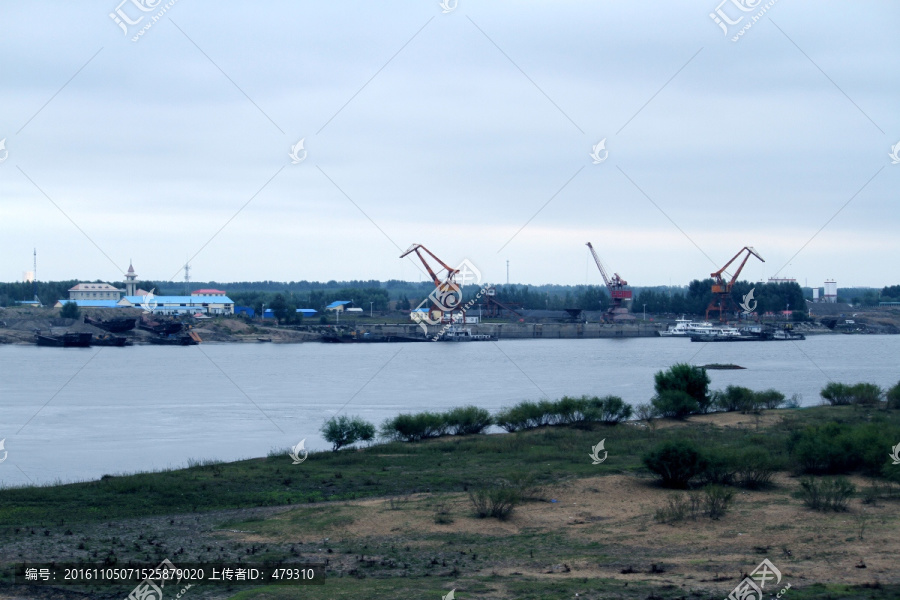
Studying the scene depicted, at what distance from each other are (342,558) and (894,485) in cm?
682

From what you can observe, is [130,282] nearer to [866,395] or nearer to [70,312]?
[70,312]

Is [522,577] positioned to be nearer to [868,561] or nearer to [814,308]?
[868,561]

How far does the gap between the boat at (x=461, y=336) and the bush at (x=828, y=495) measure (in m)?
54.6

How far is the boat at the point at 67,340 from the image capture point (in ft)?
179

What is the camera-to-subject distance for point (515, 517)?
909 cm

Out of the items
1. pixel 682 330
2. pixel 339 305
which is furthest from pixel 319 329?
pixel 682 330

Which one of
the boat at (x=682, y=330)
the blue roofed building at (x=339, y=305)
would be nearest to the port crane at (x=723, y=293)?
the boat at (x=682, y=330)

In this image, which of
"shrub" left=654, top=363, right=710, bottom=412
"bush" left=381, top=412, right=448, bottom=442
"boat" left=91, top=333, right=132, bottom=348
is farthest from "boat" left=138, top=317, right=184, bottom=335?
"bush" left=381, top=412, right=448, bottom=442

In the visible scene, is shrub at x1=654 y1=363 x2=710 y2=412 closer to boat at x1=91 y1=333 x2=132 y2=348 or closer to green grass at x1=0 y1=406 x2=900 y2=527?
green grass at x1=0 y1=406 x2=900 y2=527

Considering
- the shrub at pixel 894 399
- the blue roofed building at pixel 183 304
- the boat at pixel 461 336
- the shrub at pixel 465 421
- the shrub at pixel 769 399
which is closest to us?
the shrub at pixel 465 421

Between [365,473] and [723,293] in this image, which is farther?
[723,293]

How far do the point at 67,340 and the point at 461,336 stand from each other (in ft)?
89.2

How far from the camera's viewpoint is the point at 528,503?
32.2ft

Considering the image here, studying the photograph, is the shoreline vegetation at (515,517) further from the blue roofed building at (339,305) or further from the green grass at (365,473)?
the blue roofed building at (339,305)
